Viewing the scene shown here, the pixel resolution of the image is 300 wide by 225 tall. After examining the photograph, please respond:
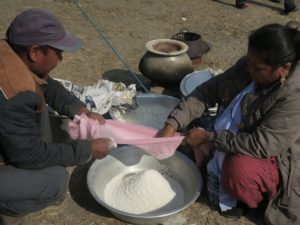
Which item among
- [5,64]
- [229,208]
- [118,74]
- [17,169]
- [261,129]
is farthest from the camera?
[118,74]

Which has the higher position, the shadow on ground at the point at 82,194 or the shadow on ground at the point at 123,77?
the shadow on ground at the point at 82,194

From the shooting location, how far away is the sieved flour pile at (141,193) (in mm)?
2660

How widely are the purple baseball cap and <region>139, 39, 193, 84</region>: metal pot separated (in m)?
1.81

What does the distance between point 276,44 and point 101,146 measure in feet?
3.58

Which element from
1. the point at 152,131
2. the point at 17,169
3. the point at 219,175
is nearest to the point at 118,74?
the point at 152,131

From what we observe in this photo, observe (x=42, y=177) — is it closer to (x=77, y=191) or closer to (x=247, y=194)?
(x=77, y=191)

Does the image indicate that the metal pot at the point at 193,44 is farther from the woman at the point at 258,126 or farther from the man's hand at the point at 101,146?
the man's hand at the point at 101,146

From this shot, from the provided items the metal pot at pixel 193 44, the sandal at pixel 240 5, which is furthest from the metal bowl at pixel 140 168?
the sandal at pixel 240 5

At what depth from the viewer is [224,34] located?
579 cm

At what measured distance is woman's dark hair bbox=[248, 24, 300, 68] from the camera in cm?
226

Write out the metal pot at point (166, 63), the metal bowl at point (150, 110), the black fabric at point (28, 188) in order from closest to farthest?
the black fabric at point (28, 188) < the metal bowl at point (150, 110) < the metal pot at point (166, 63)

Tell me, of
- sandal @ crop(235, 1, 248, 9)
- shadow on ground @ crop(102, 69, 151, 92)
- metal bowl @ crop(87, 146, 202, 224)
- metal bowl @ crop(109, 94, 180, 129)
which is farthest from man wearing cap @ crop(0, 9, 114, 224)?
sandal @ crop(235, 1, 248, 9)

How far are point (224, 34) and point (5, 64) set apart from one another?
13.8 ft

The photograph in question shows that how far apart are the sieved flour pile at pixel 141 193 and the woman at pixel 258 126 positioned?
28 centimetres
